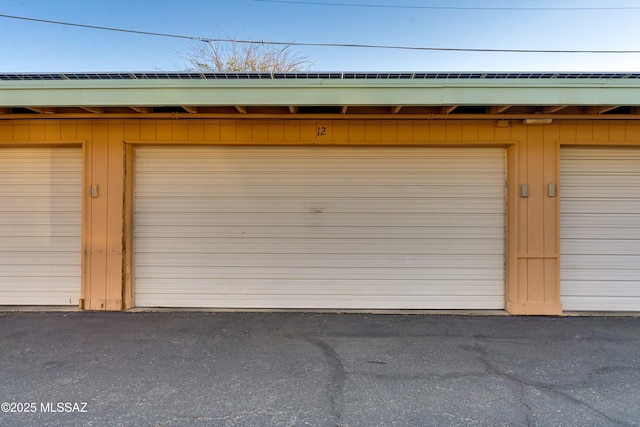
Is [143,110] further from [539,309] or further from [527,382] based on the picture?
[539,309]

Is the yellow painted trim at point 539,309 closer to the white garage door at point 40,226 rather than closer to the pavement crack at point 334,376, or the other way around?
the pavement crack at point 334,376

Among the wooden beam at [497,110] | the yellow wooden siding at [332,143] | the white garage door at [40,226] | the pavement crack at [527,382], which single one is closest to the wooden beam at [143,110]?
the yellow wooden siding at [332,143]

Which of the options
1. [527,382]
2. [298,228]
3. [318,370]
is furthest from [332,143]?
[527,382]

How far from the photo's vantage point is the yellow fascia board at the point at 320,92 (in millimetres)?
3643

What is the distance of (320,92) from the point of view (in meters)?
3.70

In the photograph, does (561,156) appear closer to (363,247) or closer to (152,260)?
(363,247)

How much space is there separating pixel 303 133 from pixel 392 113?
1199mm

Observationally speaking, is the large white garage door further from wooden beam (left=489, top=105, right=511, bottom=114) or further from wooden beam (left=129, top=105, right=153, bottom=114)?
wooden beam (left=489, top=105, right=511, bottom=114)

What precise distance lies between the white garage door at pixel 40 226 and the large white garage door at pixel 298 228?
2.93ft

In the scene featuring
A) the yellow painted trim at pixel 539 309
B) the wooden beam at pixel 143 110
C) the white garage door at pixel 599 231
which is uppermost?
the wooden beam at pixel 143 110

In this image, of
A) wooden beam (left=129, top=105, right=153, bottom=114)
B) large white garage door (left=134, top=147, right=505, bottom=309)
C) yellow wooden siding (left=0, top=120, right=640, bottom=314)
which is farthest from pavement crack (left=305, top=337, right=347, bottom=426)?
wooden beam (left=129, top=105, right=153, bottom=114)

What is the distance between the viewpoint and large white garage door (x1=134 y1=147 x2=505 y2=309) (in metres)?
4.71

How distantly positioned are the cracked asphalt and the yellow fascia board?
8.41 feet

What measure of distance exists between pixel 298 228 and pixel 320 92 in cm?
188
